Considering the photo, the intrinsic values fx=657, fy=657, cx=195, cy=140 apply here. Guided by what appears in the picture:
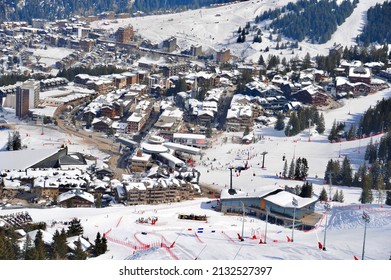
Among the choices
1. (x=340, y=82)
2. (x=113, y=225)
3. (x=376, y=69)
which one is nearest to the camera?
(x=113, y=225)

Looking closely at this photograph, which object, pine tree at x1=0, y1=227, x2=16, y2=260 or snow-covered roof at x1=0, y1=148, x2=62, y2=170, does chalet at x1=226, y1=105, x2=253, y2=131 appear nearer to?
snow-covered roof at x1=0, y1=148, x2=62, y2=170

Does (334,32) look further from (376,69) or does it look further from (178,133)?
(178,133)

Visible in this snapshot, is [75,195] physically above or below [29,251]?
below

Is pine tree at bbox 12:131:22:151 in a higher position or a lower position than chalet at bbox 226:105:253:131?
lower

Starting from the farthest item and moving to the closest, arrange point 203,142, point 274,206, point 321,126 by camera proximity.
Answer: point 321,126 → point 203,142 → point 274,206

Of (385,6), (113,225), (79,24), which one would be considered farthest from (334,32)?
(113,225)

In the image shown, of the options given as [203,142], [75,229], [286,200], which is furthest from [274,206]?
[203,142]

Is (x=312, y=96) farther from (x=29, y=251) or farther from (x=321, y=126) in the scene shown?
(x=29, y=251)

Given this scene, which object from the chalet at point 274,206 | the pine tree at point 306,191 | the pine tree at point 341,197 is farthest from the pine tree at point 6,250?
the pine tree at point 341,197

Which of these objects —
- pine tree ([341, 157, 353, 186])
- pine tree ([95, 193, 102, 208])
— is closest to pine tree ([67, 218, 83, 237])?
pine tree ([95, 193, 102, 208])
